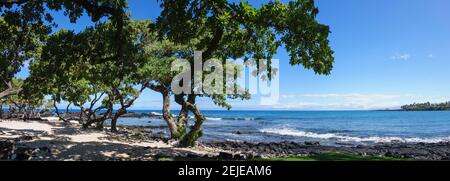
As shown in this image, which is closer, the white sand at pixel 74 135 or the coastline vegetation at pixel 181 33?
the coastline vegetation at pixel 181 33

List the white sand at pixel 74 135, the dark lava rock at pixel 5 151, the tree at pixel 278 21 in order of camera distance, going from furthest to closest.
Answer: the white sand at pixel 74 135
the dark lava rock at pixel 5 151
the tree at pixel 278 21

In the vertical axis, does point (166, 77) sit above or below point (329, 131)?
above

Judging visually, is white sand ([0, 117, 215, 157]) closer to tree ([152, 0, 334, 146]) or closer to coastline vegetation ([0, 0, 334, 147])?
coastline vegetation ([0, 0, 334, 147])

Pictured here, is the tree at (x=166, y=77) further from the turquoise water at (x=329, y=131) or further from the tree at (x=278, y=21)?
the turquoise water at (x=329, y=131)

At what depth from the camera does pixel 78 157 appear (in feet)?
46.4

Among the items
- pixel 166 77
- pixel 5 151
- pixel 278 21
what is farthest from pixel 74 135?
pixel 278 21

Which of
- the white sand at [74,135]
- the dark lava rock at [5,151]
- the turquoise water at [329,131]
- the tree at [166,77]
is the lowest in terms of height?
the turquoise water at [329,131]

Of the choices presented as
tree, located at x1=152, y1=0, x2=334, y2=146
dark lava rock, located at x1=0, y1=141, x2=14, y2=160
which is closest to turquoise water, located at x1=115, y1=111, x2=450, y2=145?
dark lava rock, located at x1=0, y1=141, x2=14, y2=160

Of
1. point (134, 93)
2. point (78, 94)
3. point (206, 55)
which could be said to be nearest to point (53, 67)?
point (206, 55)

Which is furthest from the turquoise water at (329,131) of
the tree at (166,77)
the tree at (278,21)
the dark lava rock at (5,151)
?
the tree at (278,21)

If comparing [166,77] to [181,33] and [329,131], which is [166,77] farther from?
[329,131]

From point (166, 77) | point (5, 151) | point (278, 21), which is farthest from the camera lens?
point (166, 77)

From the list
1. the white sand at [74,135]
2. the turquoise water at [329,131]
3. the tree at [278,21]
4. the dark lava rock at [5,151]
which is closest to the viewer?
the tree at [278,21]

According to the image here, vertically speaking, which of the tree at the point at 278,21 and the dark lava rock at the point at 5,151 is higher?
the tree at the point at 278,21
